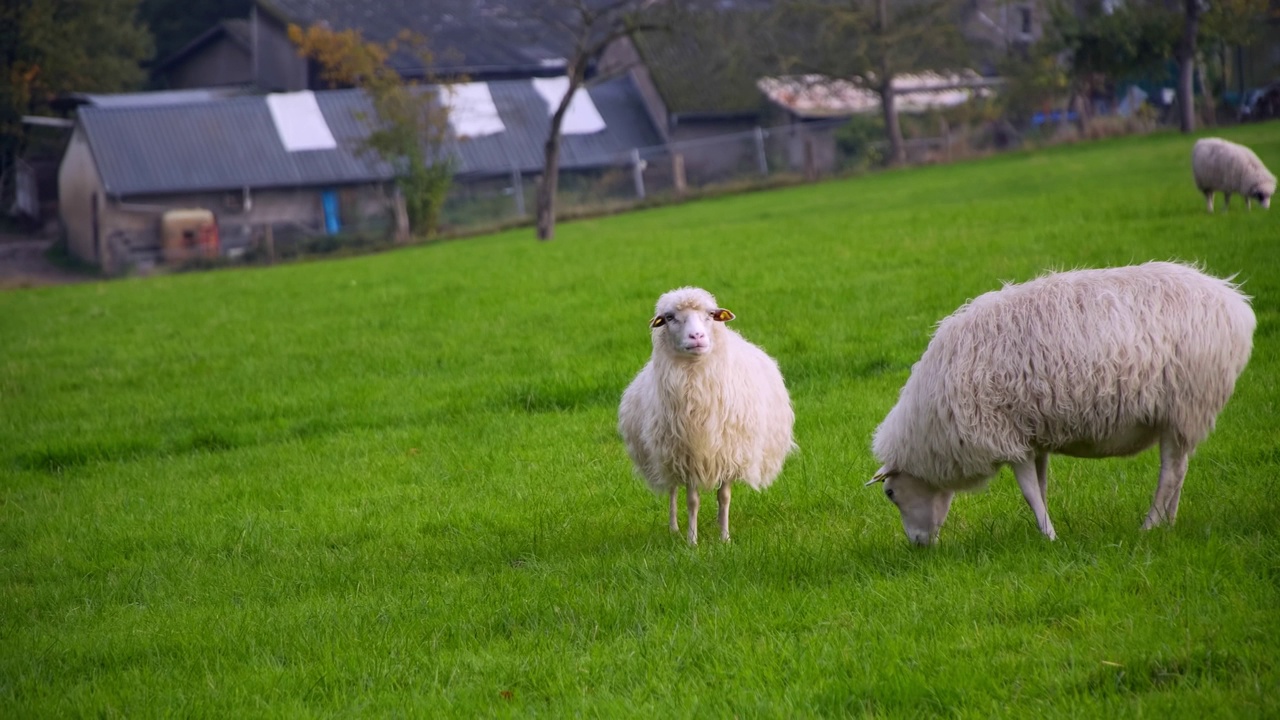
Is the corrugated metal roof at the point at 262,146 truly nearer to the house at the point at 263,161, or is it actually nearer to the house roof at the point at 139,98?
the house at the point at 263,161

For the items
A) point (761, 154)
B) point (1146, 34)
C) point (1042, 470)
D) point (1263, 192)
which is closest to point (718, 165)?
point (761, 154)

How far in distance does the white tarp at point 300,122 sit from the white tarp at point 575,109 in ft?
26.0

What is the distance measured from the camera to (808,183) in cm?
3750

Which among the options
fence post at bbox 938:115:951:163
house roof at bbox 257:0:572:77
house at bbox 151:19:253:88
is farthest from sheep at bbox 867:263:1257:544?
house at bbox 151:19:253:88

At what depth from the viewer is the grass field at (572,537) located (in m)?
4.43

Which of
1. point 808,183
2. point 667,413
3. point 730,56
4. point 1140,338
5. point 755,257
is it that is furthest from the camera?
point 730,56

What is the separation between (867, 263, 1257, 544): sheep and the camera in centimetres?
524

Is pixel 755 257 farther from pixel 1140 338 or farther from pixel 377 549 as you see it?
pixel 1140 338

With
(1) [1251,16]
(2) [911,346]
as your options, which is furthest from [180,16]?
(2) [911,346]

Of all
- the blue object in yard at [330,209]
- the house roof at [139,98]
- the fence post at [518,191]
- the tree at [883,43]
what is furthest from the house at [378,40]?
the tree at [883,43]

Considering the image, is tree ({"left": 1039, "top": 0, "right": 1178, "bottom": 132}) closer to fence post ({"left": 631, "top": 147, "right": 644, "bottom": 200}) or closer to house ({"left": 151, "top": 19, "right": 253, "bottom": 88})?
fence post ({"left": 631, "top": 147, "right": 644, "bottom": 200})

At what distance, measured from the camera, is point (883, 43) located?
39.0 m

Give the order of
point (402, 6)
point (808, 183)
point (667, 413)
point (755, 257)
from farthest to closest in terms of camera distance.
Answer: point (402, 6) → point (808, 183) → point (755, 257) → point (667, 413)

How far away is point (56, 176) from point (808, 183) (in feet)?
96.1
